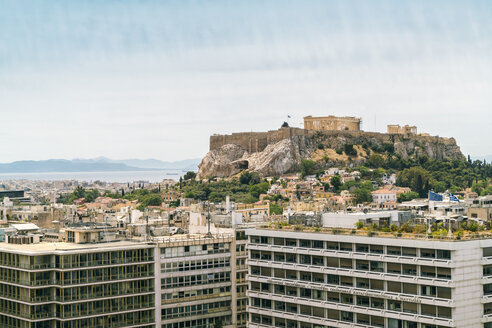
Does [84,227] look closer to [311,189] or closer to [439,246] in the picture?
[439,246]

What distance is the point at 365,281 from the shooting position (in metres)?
55.1

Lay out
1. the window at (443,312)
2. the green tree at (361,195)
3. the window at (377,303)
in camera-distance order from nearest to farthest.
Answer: the window at (443,312) → the window at (377,303) → the green tree at (361,195)

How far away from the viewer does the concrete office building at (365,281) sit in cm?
5009

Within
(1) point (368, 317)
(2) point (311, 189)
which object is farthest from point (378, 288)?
(2) point (311, 189)

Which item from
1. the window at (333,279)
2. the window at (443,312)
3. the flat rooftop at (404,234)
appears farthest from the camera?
the window at (333,279)

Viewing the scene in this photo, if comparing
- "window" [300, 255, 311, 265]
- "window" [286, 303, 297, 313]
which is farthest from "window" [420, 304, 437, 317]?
"window" [286, 303, 297, 313]

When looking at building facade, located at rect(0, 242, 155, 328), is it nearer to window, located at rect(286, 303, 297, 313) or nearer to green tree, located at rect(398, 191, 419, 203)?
window, located at rect(286, 303, 297, 313)

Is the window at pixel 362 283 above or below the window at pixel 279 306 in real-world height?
above

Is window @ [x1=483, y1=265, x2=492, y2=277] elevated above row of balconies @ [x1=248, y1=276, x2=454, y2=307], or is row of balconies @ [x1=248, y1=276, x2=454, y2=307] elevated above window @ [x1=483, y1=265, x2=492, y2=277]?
window @ [x1=483, y1=265, x2=492, y2=277]

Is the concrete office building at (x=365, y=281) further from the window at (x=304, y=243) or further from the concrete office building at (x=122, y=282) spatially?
the concrete office building at (x=122, y=282)

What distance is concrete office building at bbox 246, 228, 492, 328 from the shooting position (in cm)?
5009

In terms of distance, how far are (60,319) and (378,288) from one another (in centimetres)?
2477

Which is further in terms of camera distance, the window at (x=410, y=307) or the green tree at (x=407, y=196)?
the green tree at (x=407, y=196)

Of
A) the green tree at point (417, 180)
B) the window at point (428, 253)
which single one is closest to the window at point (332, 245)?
the window at point (428, 253)
